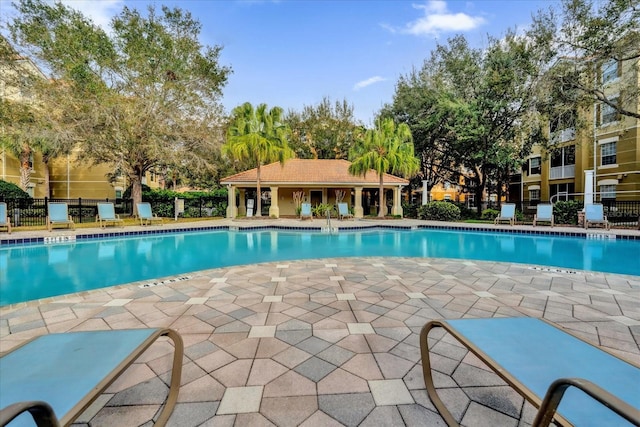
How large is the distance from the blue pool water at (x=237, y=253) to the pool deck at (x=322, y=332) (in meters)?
2.15

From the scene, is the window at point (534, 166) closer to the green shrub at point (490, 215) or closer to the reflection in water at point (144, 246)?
the green shrub at point (490, 215)

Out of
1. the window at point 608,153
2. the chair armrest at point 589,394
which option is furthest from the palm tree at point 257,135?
the window at point 608,153

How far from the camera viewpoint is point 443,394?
1.99m

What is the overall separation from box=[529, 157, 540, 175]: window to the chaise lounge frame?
84.4ft

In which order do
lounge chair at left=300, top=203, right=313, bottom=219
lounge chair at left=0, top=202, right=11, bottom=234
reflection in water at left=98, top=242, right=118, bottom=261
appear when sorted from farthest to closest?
lounge chair at left=300, top=203, right=313, bottom=219 → lounge chair at left=0, top=202, right=11, bottom=234 → reflection in water at left=98, top=242, right=118, bottom=261

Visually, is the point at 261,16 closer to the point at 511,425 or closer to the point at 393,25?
the point at 393,25

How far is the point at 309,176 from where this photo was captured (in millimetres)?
19938

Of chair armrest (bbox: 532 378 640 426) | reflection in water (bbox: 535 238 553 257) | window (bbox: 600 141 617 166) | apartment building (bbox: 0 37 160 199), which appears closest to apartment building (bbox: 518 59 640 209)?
window (bbox: 600 141 617 166)

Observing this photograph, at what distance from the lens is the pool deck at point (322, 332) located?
187 centimetres

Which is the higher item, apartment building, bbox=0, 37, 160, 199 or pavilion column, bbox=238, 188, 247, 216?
apartment building, bbox=0, 37, 160, 199

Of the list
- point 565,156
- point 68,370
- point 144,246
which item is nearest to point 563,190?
point 565,156

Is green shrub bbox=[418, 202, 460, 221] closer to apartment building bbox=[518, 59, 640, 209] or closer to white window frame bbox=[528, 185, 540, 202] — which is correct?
apartment building bbox=[518, 59, 640, 209]

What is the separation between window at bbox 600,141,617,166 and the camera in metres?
16.7

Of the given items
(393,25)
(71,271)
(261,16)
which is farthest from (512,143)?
(71,271)
